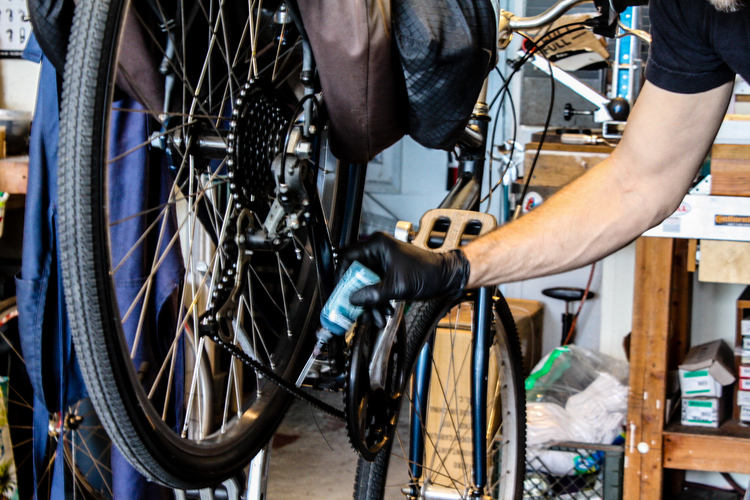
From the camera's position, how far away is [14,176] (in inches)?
55.0

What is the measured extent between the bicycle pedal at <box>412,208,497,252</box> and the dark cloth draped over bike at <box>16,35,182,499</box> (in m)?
0.42

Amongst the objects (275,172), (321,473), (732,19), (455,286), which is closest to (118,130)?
(275,172)

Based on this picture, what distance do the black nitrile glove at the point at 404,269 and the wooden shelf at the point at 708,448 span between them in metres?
1.03

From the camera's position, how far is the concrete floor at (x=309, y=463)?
2.06 metres

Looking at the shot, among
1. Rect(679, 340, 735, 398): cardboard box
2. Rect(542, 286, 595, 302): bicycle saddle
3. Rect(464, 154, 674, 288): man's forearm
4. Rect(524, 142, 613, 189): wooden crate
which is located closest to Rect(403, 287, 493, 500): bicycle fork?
Rect(464, 154, 674, 288): man's forearm

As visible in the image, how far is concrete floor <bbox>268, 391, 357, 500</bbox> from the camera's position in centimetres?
206

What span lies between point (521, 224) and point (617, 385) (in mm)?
1077

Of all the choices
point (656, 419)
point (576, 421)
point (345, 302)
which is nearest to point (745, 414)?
point (656, 419)

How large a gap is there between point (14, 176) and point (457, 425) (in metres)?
1.19

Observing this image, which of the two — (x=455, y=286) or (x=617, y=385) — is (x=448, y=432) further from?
(x=455, y=286)

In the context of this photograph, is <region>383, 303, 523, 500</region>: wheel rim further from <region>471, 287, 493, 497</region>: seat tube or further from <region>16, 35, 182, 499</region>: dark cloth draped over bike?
<region>16, 35, 182, 499</region>: dark cloth draped over bike

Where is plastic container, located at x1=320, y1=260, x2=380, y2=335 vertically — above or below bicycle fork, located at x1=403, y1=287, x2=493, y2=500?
above

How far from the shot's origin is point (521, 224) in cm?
93

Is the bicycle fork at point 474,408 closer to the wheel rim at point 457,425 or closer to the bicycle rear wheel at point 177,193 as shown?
the wheel rim at point 457,425
